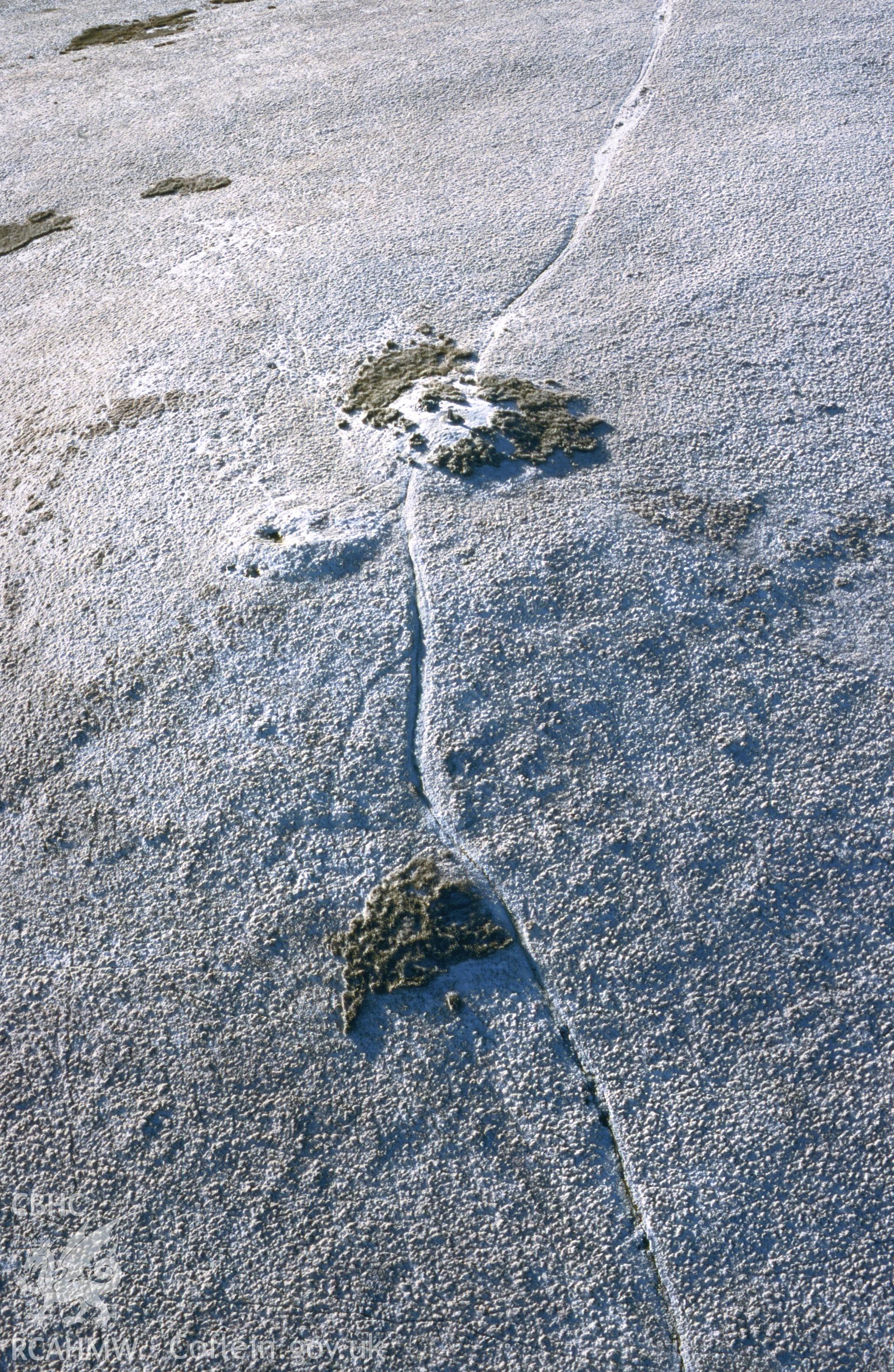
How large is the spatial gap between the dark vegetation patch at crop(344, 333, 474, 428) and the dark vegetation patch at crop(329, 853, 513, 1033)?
188cm

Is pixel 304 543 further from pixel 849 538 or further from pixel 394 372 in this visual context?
pixel 849 538

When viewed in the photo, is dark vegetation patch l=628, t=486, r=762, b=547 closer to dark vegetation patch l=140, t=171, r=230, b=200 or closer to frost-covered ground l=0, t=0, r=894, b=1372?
frost-covered ground l=0, t=0, r=894, b=1372

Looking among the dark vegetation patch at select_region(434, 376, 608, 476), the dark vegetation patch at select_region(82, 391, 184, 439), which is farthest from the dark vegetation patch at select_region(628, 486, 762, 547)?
the dark vegetation patch at select_region(82, 391, 184, 439)

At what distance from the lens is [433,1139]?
2484 mm

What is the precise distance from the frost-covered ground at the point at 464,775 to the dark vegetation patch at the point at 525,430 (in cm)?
3

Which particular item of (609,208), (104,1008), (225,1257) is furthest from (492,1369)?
(609,208)

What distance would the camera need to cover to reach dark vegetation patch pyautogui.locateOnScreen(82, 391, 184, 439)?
407cm

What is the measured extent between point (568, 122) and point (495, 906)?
465 cm

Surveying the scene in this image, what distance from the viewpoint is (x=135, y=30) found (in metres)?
7.54

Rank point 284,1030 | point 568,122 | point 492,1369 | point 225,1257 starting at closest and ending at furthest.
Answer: point 492,1369 < point 225,1257 < point 284,1030 < point 568,122

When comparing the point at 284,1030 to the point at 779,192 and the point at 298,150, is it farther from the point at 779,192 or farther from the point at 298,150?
the point at 298,150

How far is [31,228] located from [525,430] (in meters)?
3.45

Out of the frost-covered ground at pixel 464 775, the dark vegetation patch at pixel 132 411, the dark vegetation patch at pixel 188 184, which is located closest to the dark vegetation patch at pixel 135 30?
the dark vegetation patch at pixel 188 184

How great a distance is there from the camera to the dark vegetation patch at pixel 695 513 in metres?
3.45
